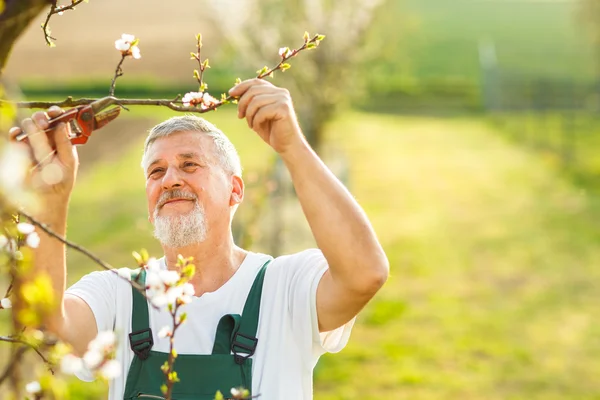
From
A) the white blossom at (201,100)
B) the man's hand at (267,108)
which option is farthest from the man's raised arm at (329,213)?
the white blossom at (201,100)

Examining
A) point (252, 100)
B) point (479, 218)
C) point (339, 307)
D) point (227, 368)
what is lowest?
point (227, 368)

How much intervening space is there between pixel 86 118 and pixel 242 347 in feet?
2.79

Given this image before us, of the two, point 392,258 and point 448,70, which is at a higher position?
point 448,70

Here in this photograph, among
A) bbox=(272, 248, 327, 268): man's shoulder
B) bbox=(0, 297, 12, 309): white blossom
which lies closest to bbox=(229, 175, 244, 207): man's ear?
bbox=(272, 248, 327, 268): man's shoulder

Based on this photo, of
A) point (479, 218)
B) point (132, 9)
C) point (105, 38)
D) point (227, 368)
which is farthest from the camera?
point (132, 9)

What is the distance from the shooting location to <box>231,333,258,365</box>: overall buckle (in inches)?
105

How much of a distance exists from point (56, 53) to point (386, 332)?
4334 centimetres

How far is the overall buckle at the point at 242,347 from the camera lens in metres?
2.68

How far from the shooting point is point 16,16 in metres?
1.66

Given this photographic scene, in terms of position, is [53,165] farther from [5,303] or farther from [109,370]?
[109,370]

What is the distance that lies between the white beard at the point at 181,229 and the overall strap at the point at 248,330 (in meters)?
0.28

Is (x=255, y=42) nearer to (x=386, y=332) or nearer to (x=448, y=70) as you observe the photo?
(x=386, y=332)

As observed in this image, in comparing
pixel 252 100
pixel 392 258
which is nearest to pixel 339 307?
pixel 252 100

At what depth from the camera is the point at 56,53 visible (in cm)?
4950
